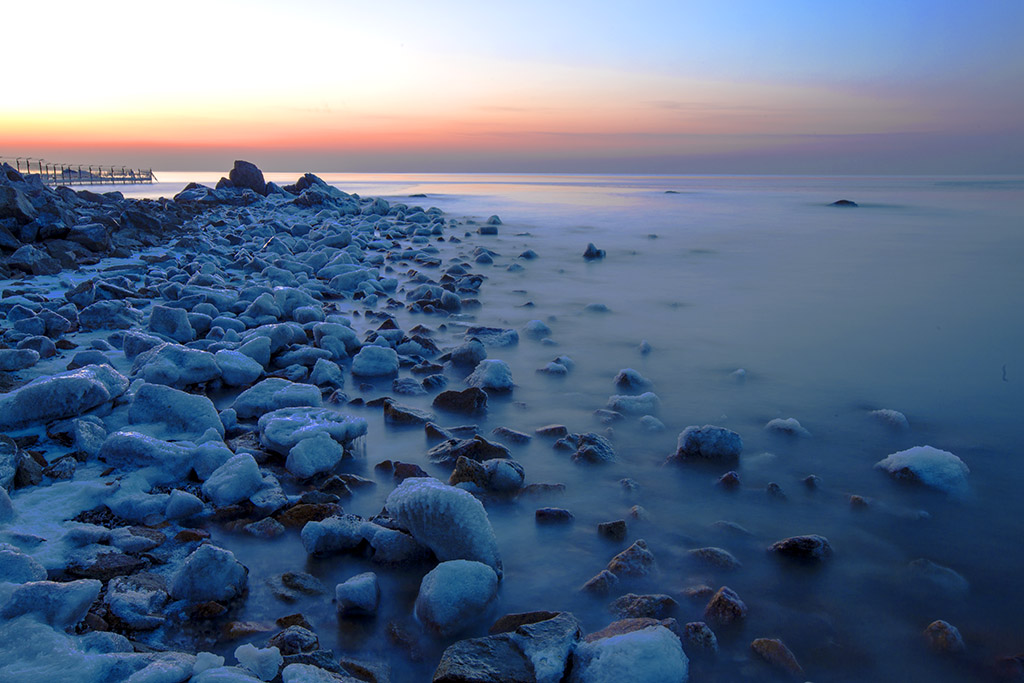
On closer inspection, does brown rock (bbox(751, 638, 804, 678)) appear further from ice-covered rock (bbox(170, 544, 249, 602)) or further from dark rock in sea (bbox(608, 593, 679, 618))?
ice-covered rock (bbox(170, 544, 249, 602))

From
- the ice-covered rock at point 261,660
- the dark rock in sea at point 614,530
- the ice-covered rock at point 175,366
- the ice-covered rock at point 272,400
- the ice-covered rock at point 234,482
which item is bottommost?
the dark rock in sea at point 614,530

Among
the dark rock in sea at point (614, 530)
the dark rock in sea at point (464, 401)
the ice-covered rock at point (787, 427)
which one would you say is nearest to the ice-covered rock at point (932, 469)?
the ice-covered rock at point (787, 427)

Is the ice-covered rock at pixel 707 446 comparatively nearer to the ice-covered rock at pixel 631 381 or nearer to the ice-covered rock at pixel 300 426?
the ice-covered rock at pixel 631 381

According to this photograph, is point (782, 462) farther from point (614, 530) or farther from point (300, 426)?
point (300, 426)

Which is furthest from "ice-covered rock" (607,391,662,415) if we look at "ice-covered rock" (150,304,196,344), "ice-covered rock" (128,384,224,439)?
"ice-covered rock" (150,304,196,344)

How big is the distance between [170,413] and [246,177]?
18605 millimetres

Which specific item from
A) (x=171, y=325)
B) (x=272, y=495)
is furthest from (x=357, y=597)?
(x=171, y=325)

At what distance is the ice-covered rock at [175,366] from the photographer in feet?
9.30

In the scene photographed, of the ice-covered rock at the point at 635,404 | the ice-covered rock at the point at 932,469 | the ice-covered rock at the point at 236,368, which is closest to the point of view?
the ice-covered rock at the point at 932,469

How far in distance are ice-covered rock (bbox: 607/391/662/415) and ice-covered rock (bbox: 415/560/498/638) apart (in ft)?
4.62

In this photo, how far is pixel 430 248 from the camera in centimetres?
898

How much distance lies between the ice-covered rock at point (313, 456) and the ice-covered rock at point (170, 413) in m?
0.40

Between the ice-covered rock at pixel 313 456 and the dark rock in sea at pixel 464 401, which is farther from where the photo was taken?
the dark rock in sea at pixel 464 401

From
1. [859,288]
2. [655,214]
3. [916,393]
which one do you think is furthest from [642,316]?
[655,214]
